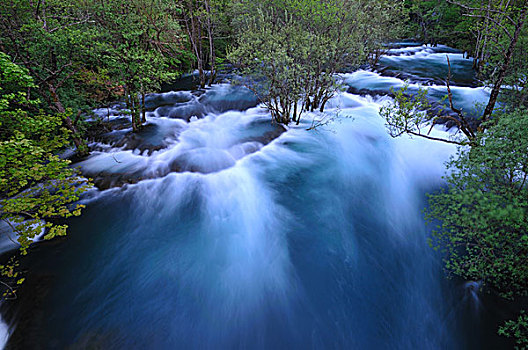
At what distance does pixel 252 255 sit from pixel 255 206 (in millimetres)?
1894

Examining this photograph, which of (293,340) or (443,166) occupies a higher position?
(443,166)

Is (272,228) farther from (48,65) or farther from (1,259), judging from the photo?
(48,65)

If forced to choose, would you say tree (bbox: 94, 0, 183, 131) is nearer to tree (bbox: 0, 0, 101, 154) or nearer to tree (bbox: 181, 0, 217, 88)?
tree (bbox: 0, 0, 101, 154)

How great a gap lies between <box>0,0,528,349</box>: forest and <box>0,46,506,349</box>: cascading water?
4cm

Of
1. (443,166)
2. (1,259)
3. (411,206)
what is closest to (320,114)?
(443,166)

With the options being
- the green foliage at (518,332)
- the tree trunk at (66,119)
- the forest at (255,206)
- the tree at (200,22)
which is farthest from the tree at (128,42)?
the green foliage at (518,332)

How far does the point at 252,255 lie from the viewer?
6.05 meters

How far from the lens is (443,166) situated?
8547 mm

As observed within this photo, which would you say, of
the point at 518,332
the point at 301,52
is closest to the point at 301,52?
the point at 301,52

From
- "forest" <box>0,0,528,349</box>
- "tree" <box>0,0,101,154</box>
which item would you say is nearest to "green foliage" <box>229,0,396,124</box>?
"forest" <box>0,0,528,349</box>

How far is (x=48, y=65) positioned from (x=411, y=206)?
1342 centimetres

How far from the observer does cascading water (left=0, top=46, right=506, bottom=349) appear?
4.46 meters

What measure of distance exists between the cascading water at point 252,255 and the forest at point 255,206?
0.04 metres

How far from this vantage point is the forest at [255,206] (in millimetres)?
4230
